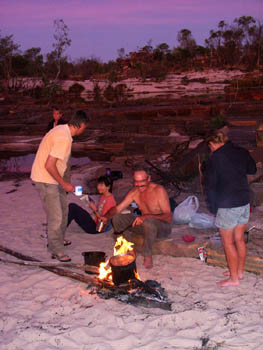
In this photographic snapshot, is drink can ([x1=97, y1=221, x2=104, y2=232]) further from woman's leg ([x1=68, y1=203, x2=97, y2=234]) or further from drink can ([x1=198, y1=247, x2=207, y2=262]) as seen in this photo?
drink can ([x1=198, y1=247, x2=207, y2=262])

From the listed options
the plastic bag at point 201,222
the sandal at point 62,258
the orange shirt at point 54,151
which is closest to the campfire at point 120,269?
the sandal at point 62,258

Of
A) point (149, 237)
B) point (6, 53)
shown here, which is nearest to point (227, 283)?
point (149, 237)

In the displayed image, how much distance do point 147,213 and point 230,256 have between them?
132 centimetres

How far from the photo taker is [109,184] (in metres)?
6.05

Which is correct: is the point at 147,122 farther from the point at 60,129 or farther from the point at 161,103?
the point at 60,129

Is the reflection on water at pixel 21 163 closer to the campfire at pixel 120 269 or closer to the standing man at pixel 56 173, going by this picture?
the standing man at pixel 56 173

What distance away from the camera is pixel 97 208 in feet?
20.0

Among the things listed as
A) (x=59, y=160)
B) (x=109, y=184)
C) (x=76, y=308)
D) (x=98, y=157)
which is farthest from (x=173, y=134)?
(x=76, y=308)

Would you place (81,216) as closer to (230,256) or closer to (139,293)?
(139,293)

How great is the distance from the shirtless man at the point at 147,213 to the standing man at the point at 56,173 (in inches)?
25.5

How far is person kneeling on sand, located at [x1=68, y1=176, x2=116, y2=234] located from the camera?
6.00 meters

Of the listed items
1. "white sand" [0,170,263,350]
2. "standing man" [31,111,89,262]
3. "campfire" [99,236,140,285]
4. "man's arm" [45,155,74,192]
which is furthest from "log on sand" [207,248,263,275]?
"man's arm" [45,155,74,192]

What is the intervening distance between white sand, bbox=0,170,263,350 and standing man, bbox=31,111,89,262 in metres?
0.52

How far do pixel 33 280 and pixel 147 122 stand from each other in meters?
14.4
